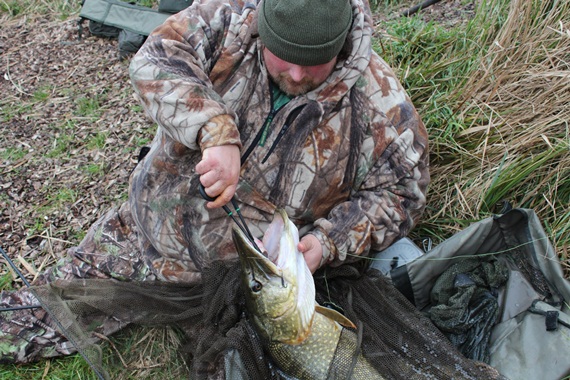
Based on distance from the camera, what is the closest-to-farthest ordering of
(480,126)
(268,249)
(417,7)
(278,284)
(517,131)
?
(278,284), (268,249), (517,131), (480,126), (417,7)

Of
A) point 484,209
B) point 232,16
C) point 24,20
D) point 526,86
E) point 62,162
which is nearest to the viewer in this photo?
point 232,16

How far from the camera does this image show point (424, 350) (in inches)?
108

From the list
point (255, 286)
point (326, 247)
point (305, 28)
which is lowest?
point (326, 247)

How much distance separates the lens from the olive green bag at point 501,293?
8.87 feet

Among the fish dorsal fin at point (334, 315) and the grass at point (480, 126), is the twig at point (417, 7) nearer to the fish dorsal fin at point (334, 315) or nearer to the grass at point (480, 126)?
the grass at point (480, 126)

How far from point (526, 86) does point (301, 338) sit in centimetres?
225

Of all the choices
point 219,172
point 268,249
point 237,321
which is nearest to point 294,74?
point 219,172

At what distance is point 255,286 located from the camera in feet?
7.92

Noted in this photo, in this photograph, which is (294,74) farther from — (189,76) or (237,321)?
(237,321)

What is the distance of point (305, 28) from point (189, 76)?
1.93 ft

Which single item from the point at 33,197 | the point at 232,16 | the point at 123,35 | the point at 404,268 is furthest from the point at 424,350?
the point at 123,35

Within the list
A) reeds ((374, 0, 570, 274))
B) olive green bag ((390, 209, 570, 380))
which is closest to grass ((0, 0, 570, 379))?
reeds ((374, 0, 570, 274))

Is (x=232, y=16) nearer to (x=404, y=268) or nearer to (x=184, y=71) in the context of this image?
(x=184, y=71)

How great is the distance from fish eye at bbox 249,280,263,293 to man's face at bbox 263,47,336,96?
0.99 metres
